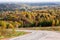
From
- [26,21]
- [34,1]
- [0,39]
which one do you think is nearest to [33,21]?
[26,21]

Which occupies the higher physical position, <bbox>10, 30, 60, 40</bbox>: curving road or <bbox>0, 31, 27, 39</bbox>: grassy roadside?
<bbox>0, 31, 27, 39</bbox>: grassy roadside

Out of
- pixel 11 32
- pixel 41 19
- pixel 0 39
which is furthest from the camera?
pixel 41 19

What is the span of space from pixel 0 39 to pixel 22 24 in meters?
3.30

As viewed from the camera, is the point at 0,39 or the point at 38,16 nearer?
the point at 0,39

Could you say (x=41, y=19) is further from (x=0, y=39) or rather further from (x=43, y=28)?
(x=0, y=39)

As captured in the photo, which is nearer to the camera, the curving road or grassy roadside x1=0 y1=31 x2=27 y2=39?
the curving road

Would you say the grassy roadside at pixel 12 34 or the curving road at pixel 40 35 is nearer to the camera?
the curving road at pixel 40 35

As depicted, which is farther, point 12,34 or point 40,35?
point 40,35

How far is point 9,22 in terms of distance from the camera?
15.7m

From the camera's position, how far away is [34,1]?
16688 mm

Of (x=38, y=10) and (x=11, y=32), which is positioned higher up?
(x=38, y=10)

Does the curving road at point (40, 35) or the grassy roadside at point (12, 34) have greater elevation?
the grassy roadside at point (12, 34)

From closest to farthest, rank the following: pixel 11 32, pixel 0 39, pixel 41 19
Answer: pixel 0 39 → pixel 11 32 → pixel 41 19

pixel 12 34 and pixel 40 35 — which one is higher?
pixel 12 34
